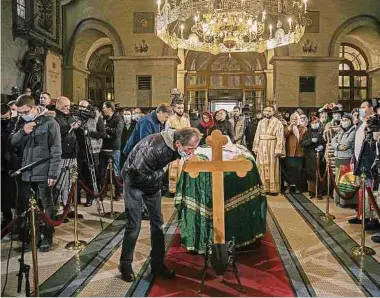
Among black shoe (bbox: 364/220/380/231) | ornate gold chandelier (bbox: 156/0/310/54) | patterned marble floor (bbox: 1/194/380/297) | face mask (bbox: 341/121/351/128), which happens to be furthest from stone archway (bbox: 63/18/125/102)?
black shoe (bbox: 364/220/380/231)

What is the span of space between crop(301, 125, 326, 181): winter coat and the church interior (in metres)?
0.03

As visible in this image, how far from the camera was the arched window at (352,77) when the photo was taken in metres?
20.9

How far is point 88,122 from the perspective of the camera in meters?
8.31

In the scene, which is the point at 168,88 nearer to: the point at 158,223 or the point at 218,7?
the point at 218,7

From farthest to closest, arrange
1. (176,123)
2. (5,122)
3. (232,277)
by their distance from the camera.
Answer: (176,123), (5,122), (232,277)

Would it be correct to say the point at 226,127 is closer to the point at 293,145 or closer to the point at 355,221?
the point at 293,145

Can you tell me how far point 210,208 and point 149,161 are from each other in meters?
1.35

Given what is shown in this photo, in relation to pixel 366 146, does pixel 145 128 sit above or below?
above

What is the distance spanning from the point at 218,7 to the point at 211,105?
39.7 feet

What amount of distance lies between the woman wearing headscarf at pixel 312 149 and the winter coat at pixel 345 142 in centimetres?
86

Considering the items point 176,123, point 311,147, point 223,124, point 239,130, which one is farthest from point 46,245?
point 239,130

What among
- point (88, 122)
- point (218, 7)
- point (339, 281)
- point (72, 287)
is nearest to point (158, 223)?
point (72, 287)

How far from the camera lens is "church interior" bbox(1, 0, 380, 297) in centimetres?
463

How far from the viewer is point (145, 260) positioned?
538cm
